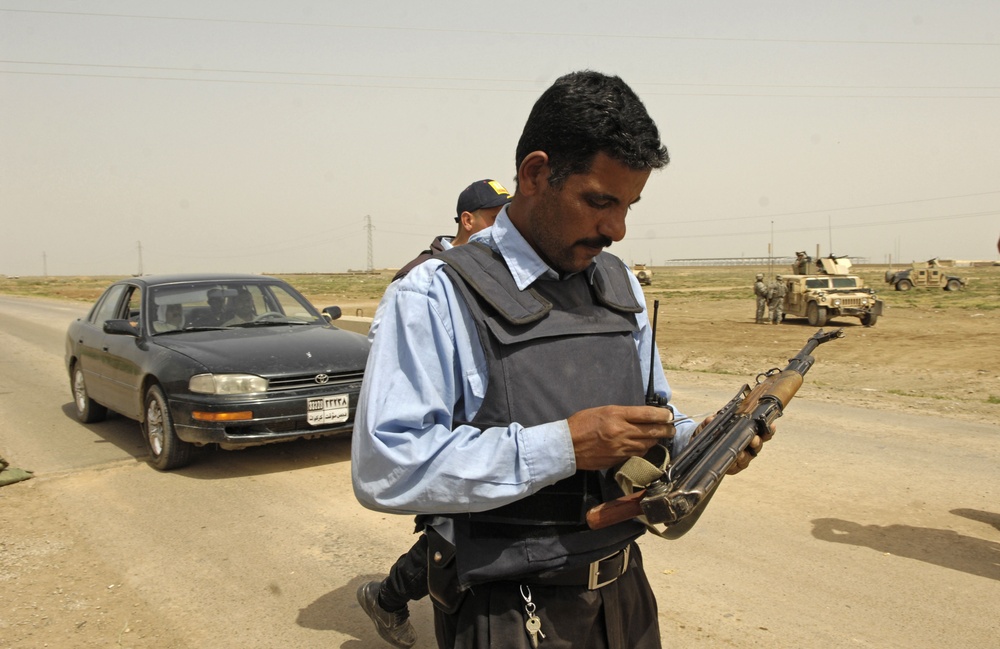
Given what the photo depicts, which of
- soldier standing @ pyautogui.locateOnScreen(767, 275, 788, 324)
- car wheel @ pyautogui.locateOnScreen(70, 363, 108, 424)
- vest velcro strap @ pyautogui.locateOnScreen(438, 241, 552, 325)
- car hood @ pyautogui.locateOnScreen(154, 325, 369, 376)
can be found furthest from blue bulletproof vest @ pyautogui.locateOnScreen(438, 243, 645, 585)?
soldier standing @ pyautogui.locateOnScreen(767, 275, 788, 324)

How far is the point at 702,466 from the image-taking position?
1705 millimetres

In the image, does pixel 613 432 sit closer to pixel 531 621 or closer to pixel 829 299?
pixel 531 621

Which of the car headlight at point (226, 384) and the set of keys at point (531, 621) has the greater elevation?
the set of keys at point (531, 621)

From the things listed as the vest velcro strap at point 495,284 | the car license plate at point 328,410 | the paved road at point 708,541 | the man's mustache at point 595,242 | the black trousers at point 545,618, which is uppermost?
the man's mustache at point 595,242

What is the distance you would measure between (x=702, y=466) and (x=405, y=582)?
160 cm

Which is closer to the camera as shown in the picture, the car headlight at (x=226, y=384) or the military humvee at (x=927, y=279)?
the car headlight at (x=226, y=384)

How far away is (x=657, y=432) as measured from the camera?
63.1 inches

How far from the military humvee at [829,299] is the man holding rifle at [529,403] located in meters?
24.0

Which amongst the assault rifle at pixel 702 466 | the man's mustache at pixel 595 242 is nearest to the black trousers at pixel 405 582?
the assault rifle at pixel 702 466

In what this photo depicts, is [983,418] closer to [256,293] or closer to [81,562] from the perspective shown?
[256,293]

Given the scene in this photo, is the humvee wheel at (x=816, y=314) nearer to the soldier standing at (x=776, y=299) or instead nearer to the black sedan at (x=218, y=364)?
the soldier standing at (x=776, y=299)

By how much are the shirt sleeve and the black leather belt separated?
0.29 meters

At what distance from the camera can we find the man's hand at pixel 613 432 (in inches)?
61.6

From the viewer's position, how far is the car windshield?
7.39 m
